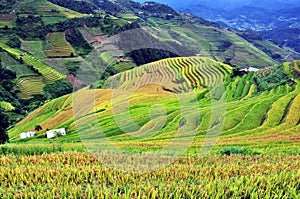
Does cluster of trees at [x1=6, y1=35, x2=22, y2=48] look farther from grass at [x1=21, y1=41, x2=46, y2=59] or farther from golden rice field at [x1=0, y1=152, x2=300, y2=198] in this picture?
golden rice field at [x1=0, y1=152, x2=300, y2=198]

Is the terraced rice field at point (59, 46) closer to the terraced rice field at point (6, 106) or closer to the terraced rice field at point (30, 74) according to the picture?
the terraced rice field at point (30, 74)

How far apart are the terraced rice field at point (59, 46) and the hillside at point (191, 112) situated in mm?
40233

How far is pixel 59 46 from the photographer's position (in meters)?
91.0

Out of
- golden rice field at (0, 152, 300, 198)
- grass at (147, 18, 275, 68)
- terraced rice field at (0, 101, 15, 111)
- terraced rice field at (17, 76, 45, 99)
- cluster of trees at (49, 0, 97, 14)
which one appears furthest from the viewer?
cluster of trees at (49, 0, 97, 14)

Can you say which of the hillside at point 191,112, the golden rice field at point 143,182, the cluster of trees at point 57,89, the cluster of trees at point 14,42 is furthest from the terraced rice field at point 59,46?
the golden rice field at point 143,182

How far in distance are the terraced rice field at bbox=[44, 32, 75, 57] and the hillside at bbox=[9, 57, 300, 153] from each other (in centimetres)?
4023

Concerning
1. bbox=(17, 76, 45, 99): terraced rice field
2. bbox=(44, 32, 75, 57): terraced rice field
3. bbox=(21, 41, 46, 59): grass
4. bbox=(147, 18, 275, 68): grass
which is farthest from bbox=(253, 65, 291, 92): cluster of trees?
bbox=(147, 18, 275, 68): grass

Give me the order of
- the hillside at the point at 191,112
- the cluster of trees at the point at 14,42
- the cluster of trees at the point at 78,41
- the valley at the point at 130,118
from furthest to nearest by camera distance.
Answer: the cluster of trees at the point at 78,41 → the cluster of trees at the point at 14,42 → the hillside at the point at 191,112 → the valley at the point at 130,118

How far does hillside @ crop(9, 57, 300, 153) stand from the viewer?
16.0 metres

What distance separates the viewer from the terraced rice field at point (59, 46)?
284 ft

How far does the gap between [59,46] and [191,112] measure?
79.3 meters

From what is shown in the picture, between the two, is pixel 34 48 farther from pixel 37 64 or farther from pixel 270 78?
pixel 270 78

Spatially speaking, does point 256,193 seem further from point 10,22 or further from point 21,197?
point 10,22

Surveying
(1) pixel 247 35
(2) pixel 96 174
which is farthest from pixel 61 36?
(1) pixel 247 35
